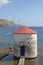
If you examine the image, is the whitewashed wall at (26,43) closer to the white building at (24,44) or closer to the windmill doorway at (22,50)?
the white building at (24,44)

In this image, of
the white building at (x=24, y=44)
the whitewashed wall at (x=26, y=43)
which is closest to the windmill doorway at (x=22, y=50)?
the white building at (x=24, y=44)

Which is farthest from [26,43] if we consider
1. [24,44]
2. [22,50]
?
[22,50]

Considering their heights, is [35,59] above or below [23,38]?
below

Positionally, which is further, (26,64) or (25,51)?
(25,51)

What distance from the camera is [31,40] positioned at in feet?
91.8

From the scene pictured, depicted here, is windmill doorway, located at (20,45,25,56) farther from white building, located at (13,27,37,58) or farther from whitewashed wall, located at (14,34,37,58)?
whitewashed wall, located at (14,34,37,58)

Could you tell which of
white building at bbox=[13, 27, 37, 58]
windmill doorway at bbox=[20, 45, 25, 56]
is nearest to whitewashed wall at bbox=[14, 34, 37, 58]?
white building at bbox=[13, 27, 37, 58]

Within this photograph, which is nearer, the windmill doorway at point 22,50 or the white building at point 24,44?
the white building at point 24,44

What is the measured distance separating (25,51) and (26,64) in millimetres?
2834

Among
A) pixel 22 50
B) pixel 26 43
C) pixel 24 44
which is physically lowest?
pixel 22 50

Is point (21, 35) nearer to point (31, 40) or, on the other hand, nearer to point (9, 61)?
point (31, 40)

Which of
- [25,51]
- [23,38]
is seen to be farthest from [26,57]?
[23,38]

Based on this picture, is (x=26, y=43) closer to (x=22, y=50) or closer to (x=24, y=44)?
(x=24, y=44)

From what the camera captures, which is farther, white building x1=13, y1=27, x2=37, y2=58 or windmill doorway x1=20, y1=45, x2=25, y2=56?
windmill doorway x1=20, y1=45, x2=25, y2=56
